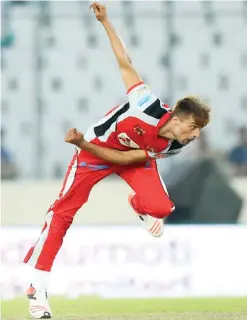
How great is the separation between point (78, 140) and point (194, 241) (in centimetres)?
359

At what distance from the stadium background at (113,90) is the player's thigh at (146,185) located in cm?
419

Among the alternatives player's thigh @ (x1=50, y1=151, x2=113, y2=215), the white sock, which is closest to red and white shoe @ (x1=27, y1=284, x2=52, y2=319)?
the white sock

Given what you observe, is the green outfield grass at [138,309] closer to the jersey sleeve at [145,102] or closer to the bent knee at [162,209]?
the bent knee at [162,209]

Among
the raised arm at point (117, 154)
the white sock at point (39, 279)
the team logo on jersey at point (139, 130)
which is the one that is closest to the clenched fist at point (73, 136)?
the raised arm at point (117, 154)

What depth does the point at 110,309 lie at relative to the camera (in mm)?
8742

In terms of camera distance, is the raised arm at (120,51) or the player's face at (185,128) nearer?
the player's face at (185,128)

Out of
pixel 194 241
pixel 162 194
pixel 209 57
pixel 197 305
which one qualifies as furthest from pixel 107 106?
pixel 162 194

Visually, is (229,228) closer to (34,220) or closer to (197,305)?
(197,305)

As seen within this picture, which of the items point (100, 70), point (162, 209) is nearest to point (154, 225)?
point (162, 209)

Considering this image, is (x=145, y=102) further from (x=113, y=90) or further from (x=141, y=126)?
(x=113, y=90)

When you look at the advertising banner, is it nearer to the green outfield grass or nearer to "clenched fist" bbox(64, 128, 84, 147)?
the green outfield grass

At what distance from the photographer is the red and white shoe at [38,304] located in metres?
7.04

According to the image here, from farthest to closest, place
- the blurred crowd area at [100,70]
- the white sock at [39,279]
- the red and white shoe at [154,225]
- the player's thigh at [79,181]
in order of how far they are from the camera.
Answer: the blurred crowd area at [100,70]
the red and white shoe at [154,225]
the player's thigh at [79,181]
the white sock at [39,279]

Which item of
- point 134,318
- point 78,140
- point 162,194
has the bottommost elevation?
point 134,318
